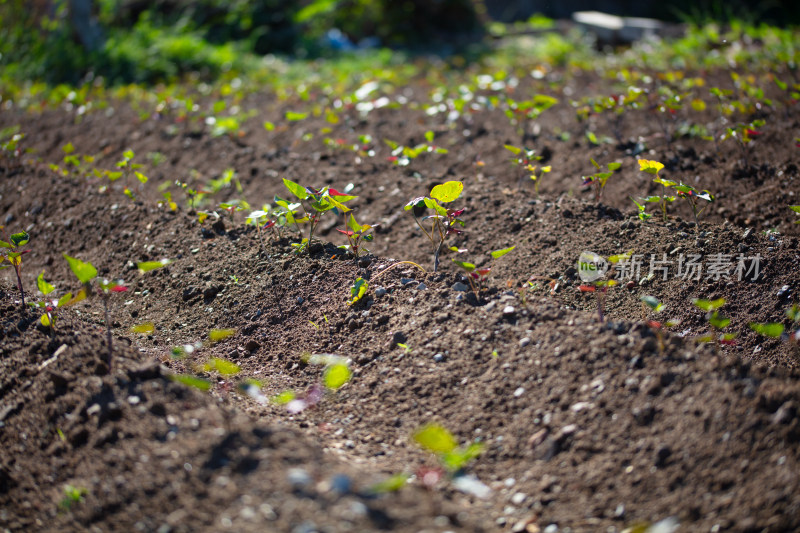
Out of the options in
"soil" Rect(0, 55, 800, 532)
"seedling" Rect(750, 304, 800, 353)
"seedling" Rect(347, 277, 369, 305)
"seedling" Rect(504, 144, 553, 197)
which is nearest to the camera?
"soil" Rect(0, 55, 800, 532)

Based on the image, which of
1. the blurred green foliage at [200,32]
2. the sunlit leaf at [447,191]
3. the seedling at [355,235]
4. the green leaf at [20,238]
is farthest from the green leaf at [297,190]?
the blurred green foliage at [200,32]

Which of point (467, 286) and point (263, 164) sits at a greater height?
point (467, 286)

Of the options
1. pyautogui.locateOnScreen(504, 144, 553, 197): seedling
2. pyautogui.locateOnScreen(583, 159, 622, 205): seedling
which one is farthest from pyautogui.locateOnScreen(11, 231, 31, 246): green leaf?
pyautogui.locateOnScreen(583, 159, 622, 205): seedling

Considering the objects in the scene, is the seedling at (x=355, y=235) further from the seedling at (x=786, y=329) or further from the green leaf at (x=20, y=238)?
the seedling at (x=786, y=329)

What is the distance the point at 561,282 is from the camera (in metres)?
2.40

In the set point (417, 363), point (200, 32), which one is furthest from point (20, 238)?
point (200, 32)

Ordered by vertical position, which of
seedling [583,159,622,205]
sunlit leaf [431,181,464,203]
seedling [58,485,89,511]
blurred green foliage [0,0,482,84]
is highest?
sunlit leaf [431,181,464,203]

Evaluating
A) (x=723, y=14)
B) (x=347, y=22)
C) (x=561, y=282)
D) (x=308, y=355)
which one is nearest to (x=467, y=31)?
(x=347, y=22)

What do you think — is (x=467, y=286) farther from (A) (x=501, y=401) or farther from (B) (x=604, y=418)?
(B) (x=604, y=418)

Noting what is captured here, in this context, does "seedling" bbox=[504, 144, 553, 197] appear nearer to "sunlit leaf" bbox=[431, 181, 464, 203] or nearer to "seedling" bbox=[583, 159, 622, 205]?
"seedling" bbox=[583, 159, 622, 205]

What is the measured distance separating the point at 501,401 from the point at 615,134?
233cm

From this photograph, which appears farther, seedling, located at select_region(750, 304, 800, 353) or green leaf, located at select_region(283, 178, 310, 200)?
green leaf, located at select_region(283, 178, 310, 200)

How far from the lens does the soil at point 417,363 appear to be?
1.37 metres

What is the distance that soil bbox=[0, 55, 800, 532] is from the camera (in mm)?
1367
